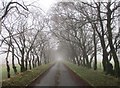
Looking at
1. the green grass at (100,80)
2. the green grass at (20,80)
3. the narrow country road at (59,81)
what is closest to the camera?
the green grass at (100,80)

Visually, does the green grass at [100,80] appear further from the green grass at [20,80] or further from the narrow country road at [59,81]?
the green grass at [20,80]

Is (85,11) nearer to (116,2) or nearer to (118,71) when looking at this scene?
(116,2)

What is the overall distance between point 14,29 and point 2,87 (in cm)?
2686

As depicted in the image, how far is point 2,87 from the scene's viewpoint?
16.5 meters

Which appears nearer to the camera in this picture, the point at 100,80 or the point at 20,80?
the point at 100,80

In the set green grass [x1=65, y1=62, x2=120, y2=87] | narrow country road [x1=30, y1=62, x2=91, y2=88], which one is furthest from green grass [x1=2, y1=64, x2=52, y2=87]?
green grass [x1=65, y1=62, x2=120, y2=87]

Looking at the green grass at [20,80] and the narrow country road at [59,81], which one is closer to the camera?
the narrow country road at [59,81]

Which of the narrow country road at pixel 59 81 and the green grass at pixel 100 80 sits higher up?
the green grass at pixel 100 80

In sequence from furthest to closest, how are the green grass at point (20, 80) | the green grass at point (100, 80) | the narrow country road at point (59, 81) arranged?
the green grass at point (20, 80) < the narrow country road at point (59, 81) < the green grass at point (100, 80)

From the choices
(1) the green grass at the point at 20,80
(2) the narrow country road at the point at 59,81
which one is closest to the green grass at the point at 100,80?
(2) the narrow country road at the point at 59,81

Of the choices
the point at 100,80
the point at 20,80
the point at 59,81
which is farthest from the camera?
the point at 20,80

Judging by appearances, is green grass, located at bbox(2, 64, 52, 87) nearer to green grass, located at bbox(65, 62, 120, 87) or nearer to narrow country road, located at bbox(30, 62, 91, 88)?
narrow country road, located at bbox(30, 62, 91, 88)

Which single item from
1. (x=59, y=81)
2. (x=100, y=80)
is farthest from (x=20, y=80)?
(x=100, y=80)

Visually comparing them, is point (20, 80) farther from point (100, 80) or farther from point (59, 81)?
point (100, 80)
